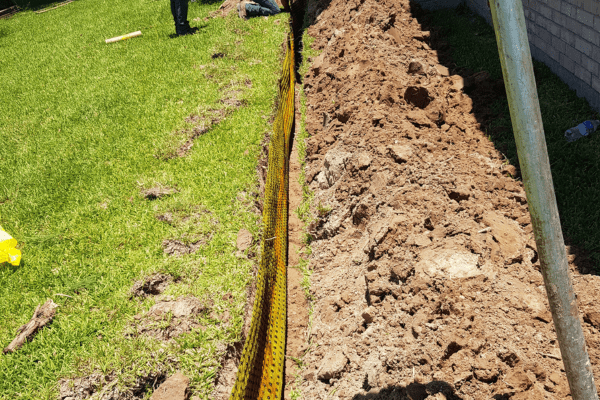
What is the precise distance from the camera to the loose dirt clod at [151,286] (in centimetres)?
371

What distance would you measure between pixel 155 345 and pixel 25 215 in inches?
112

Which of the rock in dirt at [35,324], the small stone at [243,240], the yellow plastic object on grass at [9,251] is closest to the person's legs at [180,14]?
the yellow plastic object on grass at [9,251]

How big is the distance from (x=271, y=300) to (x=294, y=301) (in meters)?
0.35

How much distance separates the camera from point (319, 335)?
133 inches

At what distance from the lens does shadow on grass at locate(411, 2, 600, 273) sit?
333 cm

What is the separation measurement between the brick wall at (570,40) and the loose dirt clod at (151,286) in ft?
16.0

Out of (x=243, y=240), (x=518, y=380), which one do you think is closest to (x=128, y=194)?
(x=243, y=240)

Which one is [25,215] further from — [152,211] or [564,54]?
[564,54]

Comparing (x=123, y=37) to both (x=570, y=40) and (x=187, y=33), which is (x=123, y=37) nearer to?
(x=187, y=33)

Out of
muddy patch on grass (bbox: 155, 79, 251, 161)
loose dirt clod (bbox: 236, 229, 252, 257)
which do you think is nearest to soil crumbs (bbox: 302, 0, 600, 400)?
loose dirt clod (bbox: 236, 229, 252, 257)

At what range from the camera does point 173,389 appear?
292 centimetres

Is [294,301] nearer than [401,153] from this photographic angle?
Yes

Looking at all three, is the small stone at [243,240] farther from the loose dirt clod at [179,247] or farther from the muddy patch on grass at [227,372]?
the muddy patch on grass at [227,372]

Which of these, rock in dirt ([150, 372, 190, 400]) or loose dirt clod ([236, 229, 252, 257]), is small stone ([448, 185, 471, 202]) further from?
rock in dirt ([150, 372, 190, 400])
